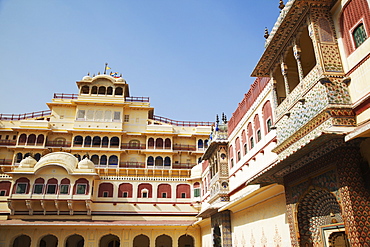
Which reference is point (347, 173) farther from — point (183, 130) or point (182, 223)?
point (183, 130)

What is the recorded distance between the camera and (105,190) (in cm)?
2988

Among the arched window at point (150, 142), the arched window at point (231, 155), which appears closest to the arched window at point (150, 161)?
the arched window at point (150, 142)

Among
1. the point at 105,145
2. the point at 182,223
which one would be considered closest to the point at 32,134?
the point at 105,145

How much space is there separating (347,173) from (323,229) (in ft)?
7.27

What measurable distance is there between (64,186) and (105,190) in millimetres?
3805

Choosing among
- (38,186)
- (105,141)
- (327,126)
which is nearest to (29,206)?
(38,186)

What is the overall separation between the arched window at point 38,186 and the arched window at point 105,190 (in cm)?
507

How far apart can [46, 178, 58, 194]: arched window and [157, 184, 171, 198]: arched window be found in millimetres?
9421

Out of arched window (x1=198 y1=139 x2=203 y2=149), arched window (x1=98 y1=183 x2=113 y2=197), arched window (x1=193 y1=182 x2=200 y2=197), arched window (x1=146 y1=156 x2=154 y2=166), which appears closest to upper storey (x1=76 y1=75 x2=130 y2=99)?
arched window (x1=146 y1=156 x2=154 y2=166)

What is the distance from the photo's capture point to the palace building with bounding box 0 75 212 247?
27.3m

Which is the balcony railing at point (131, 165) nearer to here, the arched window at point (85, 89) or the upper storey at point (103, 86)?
the upper storey at point (103, 86)

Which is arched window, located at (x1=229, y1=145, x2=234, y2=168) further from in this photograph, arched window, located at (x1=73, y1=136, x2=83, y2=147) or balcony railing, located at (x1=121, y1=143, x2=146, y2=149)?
Result: arched window, located at (x1=73, y1=136, x2=83, y2=147)

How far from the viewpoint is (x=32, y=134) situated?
1409 inches

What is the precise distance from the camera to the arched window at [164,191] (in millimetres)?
30322
